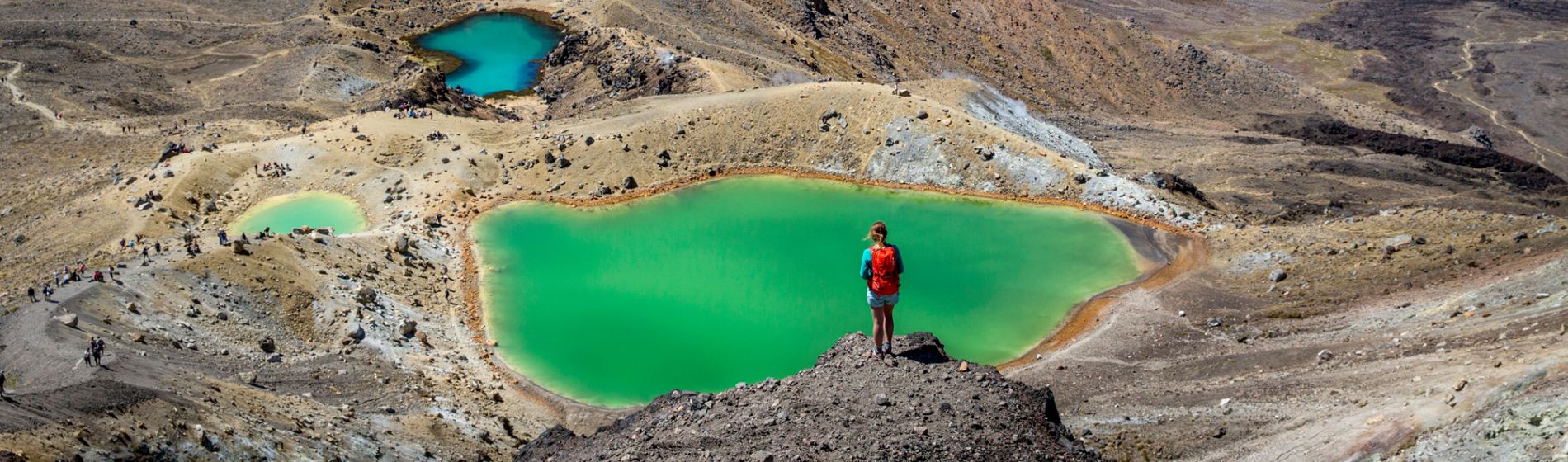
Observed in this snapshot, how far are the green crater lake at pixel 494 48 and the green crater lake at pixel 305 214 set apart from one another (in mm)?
29650

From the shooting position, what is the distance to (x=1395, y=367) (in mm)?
25906

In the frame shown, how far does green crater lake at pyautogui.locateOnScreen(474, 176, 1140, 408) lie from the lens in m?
33.6

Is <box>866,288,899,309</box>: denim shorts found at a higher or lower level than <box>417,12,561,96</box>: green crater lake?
higher

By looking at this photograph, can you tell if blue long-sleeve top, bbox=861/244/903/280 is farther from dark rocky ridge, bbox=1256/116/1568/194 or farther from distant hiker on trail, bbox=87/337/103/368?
dark rocky ridge, bbox=1256/116/1568/194

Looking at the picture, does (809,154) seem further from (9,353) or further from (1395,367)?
(9,353)

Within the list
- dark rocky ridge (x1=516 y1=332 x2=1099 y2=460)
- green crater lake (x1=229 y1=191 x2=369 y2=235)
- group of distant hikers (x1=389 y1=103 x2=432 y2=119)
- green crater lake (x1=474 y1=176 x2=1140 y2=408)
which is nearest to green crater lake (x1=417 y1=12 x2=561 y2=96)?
group of distant hikers (x1=389 y1=103 x2=432 y2=119)

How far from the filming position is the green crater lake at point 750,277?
33.6 metres

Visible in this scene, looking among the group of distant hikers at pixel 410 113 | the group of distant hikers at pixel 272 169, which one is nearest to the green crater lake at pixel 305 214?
the group of distant hikers at pixel 272 169

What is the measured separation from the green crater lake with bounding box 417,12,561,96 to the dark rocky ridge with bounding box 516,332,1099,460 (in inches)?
2234

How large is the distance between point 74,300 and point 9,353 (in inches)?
108

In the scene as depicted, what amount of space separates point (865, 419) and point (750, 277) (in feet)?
61.5

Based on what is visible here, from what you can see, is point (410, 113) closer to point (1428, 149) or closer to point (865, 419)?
point (865, 419)

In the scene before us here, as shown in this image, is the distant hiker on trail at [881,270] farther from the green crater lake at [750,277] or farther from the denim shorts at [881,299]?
the green crater lake at [750,277]

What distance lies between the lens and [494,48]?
3383 inches
